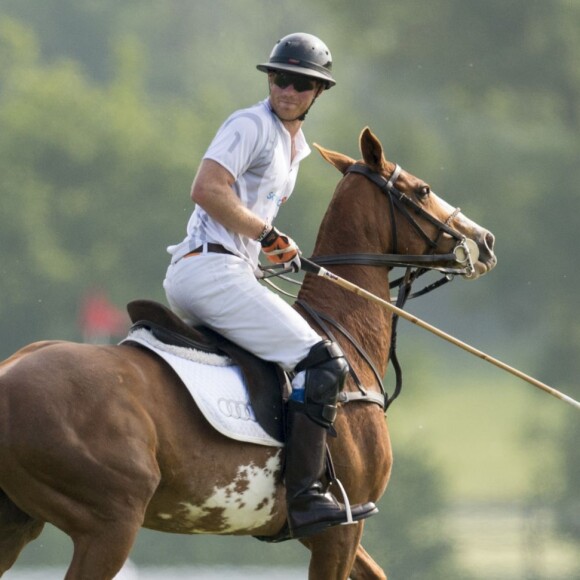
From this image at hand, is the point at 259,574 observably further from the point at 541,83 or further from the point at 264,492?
the point at 541,83

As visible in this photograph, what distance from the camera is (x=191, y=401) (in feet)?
16.7

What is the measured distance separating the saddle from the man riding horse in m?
0.05

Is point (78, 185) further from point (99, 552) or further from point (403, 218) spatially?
point (99, 552)

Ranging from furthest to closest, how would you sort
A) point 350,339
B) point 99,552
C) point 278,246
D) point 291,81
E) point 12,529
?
point 350,339 < point 291,81 < point 278,246 < point 12,529 < point 99,552

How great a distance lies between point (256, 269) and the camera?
564 cm

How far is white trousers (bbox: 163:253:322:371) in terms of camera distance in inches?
211

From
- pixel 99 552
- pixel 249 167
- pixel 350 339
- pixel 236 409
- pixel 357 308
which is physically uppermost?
pixel 249 167

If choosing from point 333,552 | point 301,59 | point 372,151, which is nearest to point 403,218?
point 372,151

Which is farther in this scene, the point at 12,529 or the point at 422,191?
the point at 422,191

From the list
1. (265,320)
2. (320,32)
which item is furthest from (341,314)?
(320,32)

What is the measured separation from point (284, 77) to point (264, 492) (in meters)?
1.64

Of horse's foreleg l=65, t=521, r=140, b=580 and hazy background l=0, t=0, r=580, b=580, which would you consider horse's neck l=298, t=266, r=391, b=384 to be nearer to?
horse's foreleg l=65, t=521, r=140, b=580

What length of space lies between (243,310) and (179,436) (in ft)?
2.04

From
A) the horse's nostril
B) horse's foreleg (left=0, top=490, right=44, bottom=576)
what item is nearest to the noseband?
the horse's nostril
